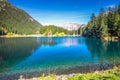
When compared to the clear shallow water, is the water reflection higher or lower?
higher

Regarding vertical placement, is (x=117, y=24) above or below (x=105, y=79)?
above

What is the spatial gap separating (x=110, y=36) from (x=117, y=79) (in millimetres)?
99191

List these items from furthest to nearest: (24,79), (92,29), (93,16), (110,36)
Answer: (93,16) < (92,29) < (110,36) < (24,79)

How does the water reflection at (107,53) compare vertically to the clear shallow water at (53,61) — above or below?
above

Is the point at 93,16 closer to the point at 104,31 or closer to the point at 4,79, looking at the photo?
the point at 104,31

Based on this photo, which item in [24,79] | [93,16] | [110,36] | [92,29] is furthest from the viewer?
[93,16]

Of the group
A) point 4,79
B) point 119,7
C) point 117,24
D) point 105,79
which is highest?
point 119,7

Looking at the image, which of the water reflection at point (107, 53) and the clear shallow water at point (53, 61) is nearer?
the clear shallow water at point (53, 61)

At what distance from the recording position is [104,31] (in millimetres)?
113688

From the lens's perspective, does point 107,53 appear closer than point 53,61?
No

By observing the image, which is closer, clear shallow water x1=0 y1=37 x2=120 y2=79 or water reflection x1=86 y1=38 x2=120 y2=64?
clear shallow water x1=0 y1=37 x2=120 y2=79

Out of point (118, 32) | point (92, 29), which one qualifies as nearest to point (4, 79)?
point (118, 32)

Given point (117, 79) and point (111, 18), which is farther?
point (111, 18)

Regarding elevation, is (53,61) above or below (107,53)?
below
